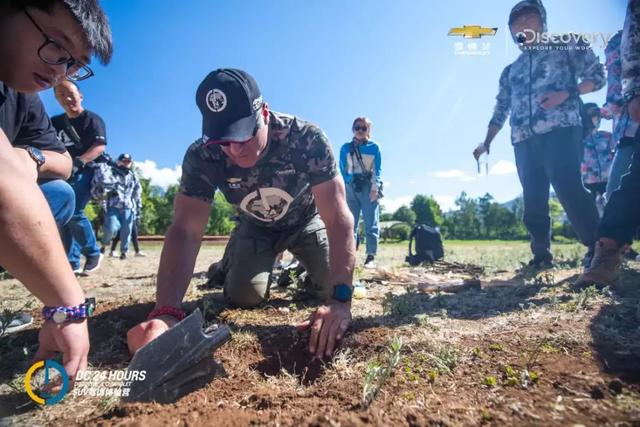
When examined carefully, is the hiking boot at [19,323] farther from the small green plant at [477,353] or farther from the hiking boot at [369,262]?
the hiking boot at [369,262]

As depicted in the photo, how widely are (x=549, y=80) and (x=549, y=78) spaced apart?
1.0 inches

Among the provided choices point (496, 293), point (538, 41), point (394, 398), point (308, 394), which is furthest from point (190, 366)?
point (538, 41)

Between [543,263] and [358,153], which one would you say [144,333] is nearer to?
[543,263]

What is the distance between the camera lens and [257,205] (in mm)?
3029

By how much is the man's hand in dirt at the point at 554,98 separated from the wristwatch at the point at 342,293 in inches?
131

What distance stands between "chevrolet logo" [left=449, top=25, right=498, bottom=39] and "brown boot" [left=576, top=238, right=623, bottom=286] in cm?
308

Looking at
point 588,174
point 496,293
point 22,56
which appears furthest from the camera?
point 588,174

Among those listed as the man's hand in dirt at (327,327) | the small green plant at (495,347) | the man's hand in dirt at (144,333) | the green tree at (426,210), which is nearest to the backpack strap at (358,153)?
the man's hand in dirt at (327,327)

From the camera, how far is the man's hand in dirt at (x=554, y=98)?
144 inches

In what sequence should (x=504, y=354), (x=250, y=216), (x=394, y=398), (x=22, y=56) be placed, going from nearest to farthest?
1. (x=394, y=398)
2. (x=22, y=56)
3. (x=504, y=354)
4. (x=250, y=216)

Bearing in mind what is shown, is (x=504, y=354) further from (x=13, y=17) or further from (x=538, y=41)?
(x=538, y=41)

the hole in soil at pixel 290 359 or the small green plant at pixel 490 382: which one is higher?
the small green plant at pixel 490 382

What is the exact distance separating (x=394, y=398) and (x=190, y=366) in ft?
2.72

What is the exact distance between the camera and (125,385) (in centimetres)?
132
